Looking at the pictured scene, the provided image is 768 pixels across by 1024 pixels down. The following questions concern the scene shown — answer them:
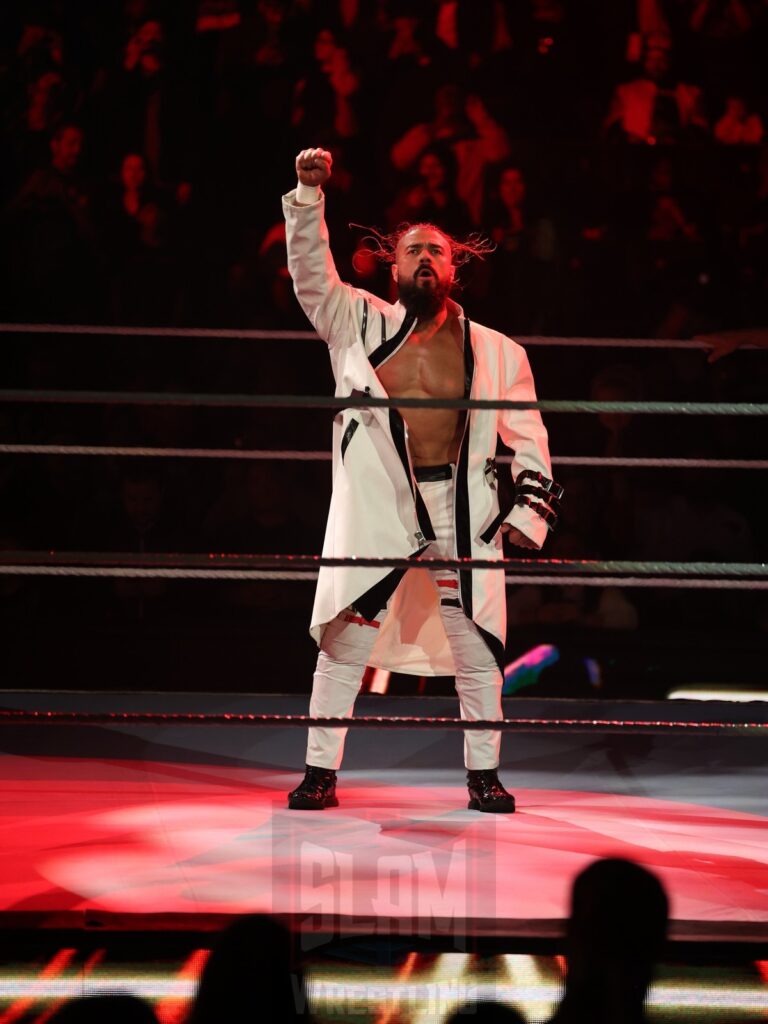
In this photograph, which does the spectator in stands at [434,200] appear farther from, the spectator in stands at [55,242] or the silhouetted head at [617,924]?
the silhouetted head at [617,924]

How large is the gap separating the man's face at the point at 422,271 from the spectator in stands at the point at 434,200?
5.71ft

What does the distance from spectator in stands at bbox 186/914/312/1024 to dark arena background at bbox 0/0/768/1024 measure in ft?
5.68

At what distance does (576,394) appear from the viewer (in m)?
4.40

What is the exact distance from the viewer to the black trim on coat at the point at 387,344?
270 centimetres

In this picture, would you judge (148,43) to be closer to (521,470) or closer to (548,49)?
(548,49)

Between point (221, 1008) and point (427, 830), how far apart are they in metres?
1.45

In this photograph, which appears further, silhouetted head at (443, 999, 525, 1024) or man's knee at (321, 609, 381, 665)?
man's knee at (321, 609, 381, 665)

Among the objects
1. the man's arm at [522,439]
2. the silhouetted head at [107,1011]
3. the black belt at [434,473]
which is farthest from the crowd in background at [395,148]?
the silhouetted head at [107,1011]

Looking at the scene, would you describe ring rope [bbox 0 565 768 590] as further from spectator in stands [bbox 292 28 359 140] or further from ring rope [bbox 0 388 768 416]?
spectator in stands [bbox 292 28 359 140]

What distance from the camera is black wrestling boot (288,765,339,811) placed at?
8.29ft

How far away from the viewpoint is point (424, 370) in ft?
8.95

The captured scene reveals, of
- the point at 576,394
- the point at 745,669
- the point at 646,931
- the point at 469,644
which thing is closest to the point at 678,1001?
the point at 646,931

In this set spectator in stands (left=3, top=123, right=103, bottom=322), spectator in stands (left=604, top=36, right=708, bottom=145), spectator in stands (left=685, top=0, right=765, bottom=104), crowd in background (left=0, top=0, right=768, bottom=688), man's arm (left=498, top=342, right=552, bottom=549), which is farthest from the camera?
spectator in stands (left=685, top=0, right=765, bottom=104)

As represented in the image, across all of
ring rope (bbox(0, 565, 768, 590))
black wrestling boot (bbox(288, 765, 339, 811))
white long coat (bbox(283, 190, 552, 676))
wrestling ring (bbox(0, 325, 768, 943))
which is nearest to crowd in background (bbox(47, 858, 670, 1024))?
wrestling ring (bbox(0, 325, 768, 943))
